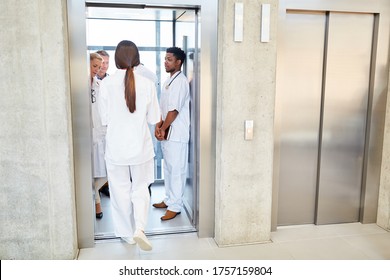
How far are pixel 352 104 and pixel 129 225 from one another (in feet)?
8.29

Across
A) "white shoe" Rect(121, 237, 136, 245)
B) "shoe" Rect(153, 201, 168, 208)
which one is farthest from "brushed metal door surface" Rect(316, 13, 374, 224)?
"white shoe" Rect(121, 237, 136, 245)

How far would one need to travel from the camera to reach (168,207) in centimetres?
423

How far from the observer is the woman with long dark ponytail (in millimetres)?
3268

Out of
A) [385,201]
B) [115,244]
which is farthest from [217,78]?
[385,201]

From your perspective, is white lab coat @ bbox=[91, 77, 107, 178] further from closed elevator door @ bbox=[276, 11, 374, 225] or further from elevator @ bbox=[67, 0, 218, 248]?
closed elevator door @ bbox=[276, 11, 374, 225]

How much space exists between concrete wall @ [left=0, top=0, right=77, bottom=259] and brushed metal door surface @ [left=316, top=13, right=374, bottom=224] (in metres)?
2.49

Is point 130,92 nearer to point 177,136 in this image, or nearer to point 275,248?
point 177,136

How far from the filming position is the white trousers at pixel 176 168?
4.12 meters

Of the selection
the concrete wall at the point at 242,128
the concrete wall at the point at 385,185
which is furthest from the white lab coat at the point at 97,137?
the concrete wall at the point at 385,185

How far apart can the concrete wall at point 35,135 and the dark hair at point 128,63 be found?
471mm

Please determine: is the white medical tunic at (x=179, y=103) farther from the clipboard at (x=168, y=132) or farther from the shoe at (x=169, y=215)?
the shoe at (x=169, y=215)

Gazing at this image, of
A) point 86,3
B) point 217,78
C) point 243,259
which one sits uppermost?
point 86,3

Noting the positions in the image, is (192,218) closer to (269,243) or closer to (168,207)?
(168,207)

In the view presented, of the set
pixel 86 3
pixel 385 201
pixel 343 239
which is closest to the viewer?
pixel 86 3
